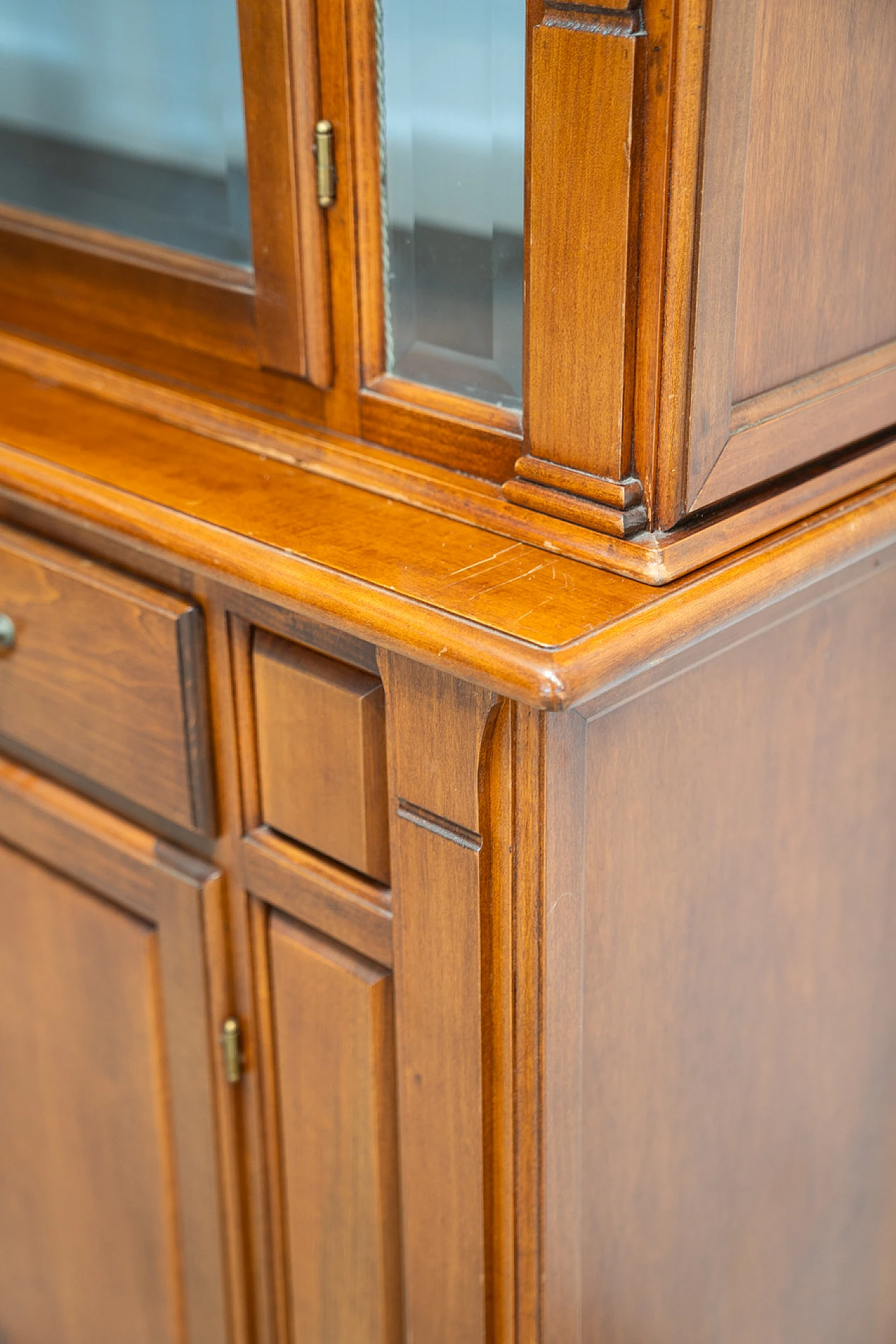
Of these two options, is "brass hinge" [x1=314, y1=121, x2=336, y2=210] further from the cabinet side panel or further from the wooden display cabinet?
the cabinet side panel

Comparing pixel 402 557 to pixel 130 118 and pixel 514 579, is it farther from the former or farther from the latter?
pixel 130 118

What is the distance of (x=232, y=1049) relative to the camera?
30.3 inches

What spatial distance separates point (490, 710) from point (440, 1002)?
15 cm

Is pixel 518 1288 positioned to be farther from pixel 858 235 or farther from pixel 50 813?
A: pixel 858 235

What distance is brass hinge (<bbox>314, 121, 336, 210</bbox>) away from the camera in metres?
0.65

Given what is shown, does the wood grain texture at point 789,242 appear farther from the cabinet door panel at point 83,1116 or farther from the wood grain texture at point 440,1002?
the cabinet door panel at point 83,1116

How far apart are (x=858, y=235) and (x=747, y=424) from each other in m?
0.10

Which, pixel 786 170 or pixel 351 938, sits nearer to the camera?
pixel 786 170


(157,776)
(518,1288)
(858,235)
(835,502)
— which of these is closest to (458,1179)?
(518,1288)

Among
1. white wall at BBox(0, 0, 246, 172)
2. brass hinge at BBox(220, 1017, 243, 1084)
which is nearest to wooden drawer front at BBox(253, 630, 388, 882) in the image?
brass hinge at BBox(220, 1017, 243, 1084)

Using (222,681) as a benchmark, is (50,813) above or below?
below

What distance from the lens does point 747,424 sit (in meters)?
0.61

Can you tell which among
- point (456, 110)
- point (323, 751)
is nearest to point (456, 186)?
point (456, 110)

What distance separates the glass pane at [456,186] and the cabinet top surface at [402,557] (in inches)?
3.0
